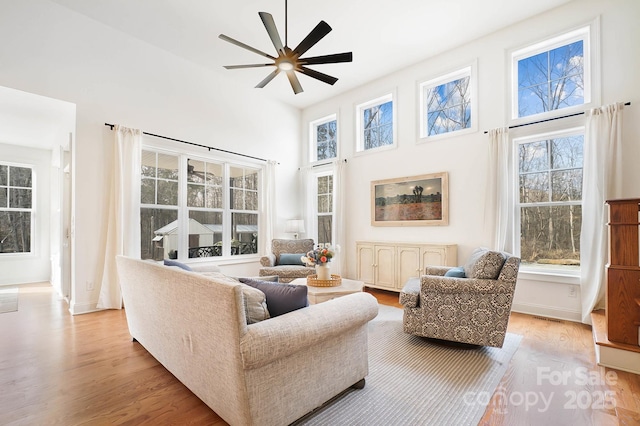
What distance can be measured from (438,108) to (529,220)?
222 centimetres

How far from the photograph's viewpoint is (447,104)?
189 inches

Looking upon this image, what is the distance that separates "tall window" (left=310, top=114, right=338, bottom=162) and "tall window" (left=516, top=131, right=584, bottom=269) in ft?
11.2

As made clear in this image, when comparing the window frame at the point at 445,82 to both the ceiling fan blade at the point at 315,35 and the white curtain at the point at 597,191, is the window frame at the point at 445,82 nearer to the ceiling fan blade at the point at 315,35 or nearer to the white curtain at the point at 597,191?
the white curtain at the point at 597,191

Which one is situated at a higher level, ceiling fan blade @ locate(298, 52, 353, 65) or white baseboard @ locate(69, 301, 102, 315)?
ceiling fan blade @ locate(298, 52, 353, 65)

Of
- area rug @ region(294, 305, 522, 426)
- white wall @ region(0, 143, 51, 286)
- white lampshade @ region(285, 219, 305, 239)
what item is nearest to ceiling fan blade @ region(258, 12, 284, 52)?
area rug @ region(294, 305, 522, 426)

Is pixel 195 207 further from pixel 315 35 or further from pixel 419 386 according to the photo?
pixel 419 386

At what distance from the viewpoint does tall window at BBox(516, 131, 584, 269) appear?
372 cm

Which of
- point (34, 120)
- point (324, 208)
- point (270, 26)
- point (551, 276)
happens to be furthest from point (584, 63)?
point (34, 120)

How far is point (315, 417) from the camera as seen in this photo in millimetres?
1751

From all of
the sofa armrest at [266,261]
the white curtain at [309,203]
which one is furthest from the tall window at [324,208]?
the sofa armrest at [266,261]

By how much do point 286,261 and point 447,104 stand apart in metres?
3.70

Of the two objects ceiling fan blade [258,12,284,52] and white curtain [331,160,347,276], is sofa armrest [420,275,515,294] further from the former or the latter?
white curtain [331,160,347,276]

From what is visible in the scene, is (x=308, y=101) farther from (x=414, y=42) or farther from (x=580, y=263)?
(x=580, y=263)

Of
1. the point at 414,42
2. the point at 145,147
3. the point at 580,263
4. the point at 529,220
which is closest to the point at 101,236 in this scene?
the point at 145,147
